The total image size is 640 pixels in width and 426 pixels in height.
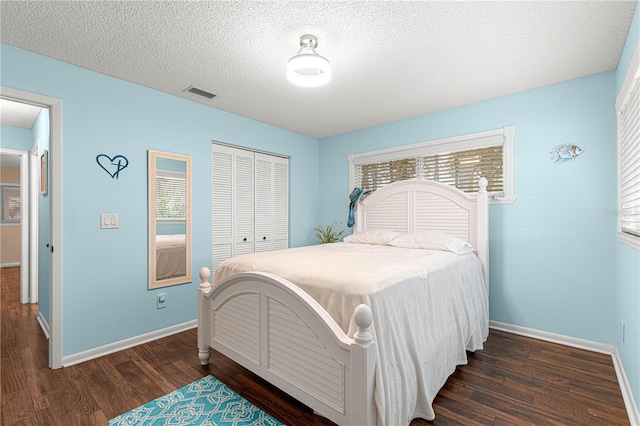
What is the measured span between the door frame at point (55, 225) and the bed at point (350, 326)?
1.12 metres

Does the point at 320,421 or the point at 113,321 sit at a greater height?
the point at 113,321

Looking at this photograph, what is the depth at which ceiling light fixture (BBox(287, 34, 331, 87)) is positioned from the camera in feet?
6.35

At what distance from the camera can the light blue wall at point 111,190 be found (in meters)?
2.43

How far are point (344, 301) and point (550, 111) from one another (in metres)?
2.77

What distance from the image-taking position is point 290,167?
447 cm

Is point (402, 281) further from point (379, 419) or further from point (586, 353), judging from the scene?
point (586, 353)

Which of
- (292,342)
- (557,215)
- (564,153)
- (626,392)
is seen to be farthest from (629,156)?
(292,342)

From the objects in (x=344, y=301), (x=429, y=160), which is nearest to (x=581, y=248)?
(x=429, y=160)

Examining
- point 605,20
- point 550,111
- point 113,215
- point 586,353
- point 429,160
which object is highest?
point 605,20

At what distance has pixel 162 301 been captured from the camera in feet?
9.83

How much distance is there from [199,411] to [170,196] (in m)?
2.03

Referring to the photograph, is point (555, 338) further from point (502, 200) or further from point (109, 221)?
point (109, 221)

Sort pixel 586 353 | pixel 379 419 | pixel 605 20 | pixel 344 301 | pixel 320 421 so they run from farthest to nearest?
pixel 586 353 < pixel 605 20 < pixel 320 421 < pixel 344 301 < pixel 379 419

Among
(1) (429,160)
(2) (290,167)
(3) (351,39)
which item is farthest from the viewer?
(2) (290,167)
